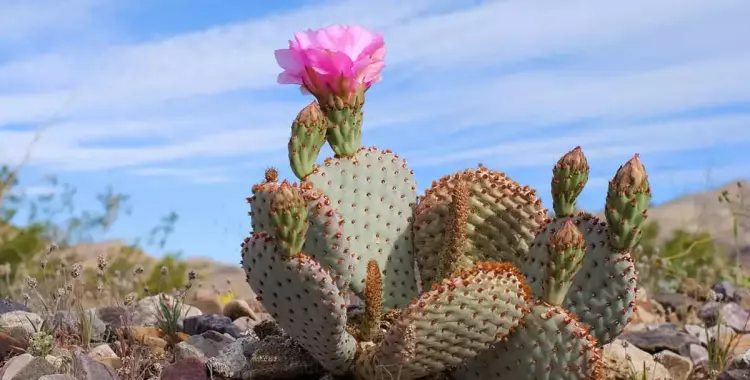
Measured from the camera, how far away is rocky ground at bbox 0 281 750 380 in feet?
13.3

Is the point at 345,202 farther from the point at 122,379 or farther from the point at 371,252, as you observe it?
the point at 122,379

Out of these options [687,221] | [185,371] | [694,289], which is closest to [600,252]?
[185,371]

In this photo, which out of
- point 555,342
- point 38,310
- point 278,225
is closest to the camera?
point 278,225

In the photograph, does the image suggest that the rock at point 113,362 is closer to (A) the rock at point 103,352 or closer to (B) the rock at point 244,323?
(A) the rock at point 103,352

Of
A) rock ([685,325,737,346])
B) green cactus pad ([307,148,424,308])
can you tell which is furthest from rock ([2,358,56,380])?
rock ([685,325,737,346])

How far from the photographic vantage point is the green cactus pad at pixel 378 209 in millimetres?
4168

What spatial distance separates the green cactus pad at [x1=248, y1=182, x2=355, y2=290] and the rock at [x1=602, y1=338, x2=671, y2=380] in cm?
144

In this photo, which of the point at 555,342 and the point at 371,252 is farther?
the point at 371,252

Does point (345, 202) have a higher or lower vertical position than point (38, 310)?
higher

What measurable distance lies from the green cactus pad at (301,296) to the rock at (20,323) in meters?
1.65

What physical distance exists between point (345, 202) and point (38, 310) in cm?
215

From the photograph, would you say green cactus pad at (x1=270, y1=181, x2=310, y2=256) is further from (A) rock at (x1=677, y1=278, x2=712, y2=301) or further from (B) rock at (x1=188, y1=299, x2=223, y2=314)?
(A) rock at (x1=677, y1=278, x2=712, y2=301)

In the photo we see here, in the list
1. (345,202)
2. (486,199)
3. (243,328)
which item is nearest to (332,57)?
(345,202)

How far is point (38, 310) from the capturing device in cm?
530
